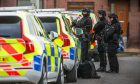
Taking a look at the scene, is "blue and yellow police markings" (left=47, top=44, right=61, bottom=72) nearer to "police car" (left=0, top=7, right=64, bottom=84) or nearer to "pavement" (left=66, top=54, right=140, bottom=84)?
"police car" (left=0, top=7, right=64, bottom=84)

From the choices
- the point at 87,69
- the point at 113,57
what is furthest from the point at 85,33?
the point at 87,69

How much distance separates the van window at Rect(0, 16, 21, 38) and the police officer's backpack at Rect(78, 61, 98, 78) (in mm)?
5892

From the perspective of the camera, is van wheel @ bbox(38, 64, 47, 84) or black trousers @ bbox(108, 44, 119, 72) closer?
van wheel @ bbox(38, 64, 47, 84)

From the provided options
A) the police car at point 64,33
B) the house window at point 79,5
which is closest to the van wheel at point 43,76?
the police car at point 64,33

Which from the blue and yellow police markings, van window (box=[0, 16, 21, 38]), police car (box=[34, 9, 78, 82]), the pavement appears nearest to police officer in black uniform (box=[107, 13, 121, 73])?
the pavement

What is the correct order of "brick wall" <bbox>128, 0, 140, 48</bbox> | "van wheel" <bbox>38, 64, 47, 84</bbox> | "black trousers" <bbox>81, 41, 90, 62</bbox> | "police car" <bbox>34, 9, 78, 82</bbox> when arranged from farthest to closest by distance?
"brick wall" <bbox>128, 0, 140, 48</bbox>
"black trousers" <bbox>81, 41, 90, 62</bbox>
"police car" <bbox>34, 9, 78, 82</bbox>
"van wheel" <bbox>38, 64, 47, 84</bbox>

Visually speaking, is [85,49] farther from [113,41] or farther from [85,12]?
[85,12]

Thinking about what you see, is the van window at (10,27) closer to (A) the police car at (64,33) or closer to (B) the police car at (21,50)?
(B) the police car at (21,50)

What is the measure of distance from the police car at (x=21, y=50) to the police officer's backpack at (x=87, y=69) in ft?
16.9

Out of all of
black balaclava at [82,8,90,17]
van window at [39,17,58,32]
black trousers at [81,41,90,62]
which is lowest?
black trousers at [81,41,90,62]

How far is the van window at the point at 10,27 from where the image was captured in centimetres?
1082

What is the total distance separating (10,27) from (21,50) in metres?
0.60

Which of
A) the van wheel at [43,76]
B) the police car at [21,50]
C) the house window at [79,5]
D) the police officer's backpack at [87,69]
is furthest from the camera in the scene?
the house window at [79,5]

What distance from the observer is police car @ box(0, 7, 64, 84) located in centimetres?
1044
